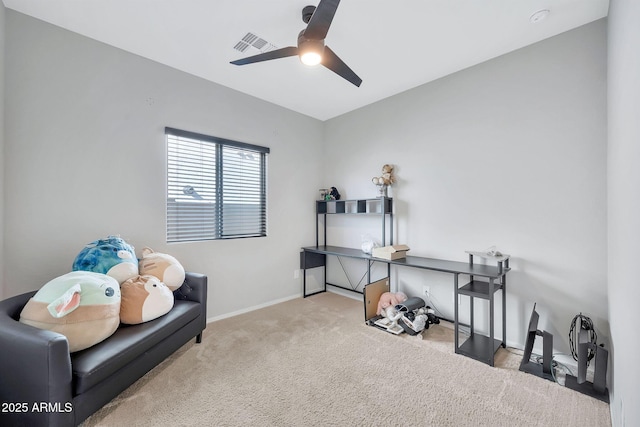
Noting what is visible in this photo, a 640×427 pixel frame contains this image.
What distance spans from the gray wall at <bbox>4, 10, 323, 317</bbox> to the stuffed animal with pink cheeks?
1520 mm

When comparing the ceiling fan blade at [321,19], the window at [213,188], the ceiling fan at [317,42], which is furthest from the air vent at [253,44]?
the window at [213,188]

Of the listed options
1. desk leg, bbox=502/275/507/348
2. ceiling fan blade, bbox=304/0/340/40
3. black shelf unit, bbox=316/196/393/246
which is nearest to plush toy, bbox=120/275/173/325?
ceiling fan blade, bbox=304/0/340/40

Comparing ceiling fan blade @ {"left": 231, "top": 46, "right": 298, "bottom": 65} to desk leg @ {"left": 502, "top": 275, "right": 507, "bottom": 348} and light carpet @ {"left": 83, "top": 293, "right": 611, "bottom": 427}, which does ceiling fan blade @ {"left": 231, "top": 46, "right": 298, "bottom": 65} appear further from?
desk leg @ {"left": 502, "top": 275, "right": 507, "bottom": 348}

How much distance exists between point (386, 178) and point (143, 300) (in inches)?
108

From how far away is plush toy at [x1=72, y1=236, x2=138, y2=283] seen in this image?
1969 millimetres

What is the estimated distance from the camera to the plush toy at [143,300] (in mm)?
1877

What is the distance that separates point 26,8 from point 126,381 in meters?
2.80

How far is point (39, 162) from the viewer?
213 centimetres

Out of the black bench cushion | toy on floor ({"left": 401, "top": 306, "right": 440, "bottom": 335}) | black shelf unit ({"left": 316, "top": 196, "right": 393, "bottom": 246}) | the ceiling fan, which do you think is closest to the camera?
the black bench cushion

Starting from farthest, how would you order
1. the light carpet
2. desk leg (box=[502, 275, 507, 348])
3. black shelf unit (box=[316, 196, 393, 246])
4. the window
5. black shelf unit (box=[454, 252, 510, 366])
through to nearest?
black shelf unit (box=[316, 196, 393, 246]) → the window → desk leg (box=[502, 275, 507, 348]) → black shelf unit (box=[454, 252, 510, 366]) → the light carpet

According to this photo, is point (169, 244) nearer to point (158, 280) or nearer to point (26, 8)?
point (158, 280)

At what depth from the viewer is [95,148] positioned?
2369mm

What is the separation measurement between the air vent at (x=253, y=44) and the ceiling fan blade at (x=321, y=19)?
791 mm

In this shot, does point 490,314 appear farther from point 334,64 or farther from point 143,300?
point 143,300
